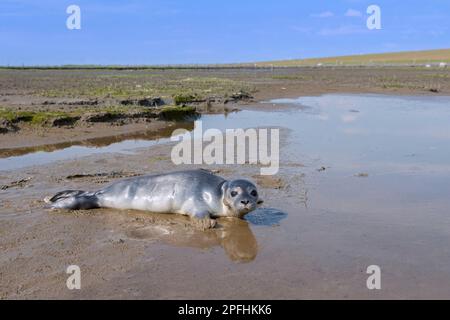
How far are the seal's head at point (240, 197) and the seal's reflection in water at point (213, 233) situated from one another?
18 cm

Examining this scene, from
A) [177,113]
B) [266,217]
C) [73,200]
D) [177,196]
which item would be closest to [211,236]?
[266,217]

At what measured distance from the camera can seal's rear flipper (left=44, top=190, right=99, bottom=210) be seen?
709 centimetres

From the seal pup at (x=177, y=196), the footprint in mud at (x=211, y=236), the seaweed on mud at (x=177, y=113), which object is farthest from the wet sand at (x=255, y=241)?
the seaweed on mud at (x=177, y=113)

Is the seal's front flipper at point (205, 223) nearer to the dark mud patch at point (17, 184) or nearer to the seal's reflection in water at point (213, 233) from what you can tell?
the seal's reflection in water at point (213, 233)

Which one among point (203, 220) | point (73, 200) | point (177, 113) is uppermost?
point (177, 113)

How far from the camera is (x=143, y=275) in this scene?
16.1 ft

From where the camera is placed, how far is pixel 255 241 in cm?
586

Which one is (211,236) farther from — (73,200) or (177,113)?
(177,113)

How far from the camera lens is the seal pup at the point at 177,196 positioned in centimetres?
652

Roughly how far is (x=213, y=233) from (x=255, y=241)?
58 centimetres

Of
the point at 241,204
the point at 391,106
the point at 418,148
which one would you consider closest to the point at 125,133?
the point at 418,148

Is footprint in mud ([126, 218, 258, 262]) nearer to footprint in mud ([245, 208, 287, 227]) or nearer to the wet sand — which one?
the wet sand
